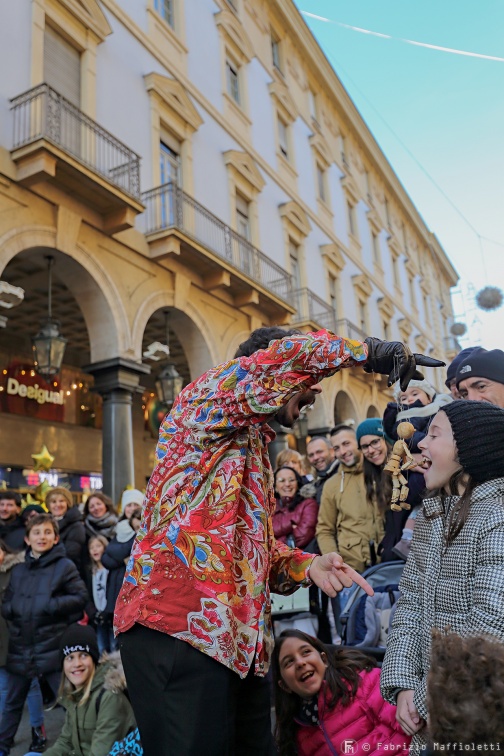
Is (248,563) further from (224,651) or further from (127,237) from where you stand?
(127,237)

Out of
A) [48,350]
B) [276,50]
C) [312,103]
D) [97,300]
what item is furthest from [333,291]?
[48,350]

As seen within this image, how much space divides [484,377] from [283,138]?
17786 mm

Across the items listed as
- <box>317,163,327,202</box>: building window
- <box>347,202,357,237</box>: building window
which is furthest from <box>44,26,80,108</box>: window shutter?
<box>347,202,357,237</box>: building window

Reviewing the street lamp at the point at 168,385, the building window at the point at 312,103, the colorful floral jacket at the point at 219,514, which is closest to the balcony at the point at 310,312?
the street lamp at the point at 168,385

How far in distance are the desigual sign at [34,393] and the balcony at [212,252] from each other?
5157 mm

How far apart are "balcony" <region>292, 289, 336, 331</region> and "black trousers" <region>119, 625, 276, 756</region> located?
48.7 ft

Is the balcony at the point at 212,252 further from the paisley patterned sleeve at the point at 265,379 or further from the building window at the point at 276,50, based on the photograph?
the paisley patterned sleeve at the point at 265,379

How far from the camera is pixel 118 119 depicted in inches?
444

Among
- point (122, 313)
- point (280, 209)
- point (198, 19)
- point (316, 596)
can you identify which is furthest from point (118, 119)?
point (316, 596)

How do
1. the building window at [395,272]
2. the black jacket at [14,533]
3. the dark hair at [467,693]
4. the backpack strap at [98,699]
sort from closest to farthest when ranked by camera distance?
the dark hair at [467,693] → the backpack strap at [98,699] → the black jacket at [14,533] → the building window at [395,272]

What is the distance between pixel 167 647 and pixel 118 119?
446 inches

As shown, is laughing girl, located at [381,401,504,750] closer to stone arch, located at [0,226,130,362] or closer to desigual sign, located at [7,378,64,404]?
stone arch, located at [0,226,130,362]

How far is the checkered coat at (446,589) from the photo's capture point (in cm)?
172

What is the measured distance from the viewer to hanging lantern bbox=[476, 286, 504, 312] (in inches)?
445
